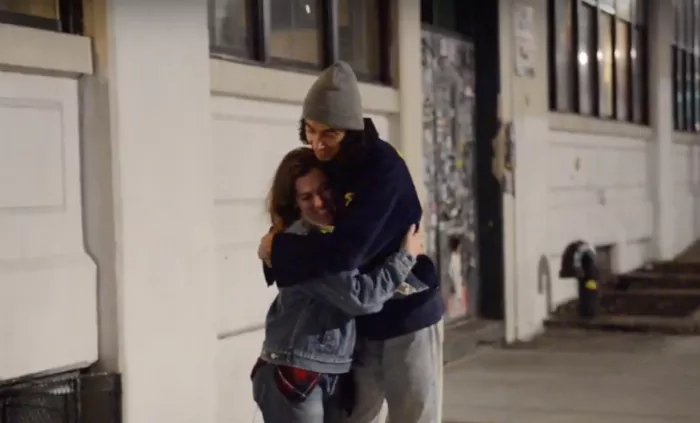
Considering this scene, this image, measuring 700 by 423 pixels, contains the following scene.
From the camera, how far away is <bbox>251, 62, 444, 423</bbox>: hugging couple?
3.51 m

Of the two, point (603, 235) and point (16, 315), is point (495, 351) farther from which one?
point (16, 315)

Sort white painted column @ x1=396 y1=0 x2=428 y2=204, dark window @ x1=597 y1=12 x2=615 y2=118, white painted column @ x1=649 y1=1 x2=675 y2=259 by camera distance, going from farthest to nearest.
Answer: white painted column @ x1=649 y1=1 x2=675 y2=259, dark window @ x1=597 y1=12 x2=615 y2=118, white painted column @ x1=396 y1=0 x2=428 y2=204

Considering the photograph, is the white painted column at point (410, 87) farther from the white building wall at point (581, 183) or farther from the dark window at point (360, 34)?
the white building wall at point (581, 183)

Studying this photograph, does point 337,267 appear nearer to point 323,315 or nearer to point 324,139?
point 323,315

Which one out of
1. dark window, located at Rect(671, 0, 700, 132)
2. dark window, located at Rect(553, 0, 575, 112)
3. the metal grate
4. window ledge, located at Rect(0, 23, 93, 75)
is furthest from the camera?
dark window, located at Rect(671, 0, 700, 132)

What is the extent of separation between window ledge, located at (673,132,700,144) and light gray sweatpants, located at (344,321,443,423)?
38.1 feet

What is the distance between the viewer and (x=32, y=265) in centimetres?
448

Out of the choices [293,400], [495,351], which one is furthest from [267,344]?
[495,351]

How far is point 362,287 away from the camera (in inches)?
139

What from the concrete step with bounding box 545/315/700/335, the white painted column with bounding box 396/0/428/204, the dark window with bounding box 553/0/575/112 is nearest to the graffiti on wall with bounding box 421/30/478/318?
the white painted column with bounding box 396/0/428/204

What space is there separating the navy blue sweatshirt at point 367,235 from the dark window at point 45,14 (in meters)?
1.74

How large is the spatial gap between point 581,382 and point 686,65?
360 inches

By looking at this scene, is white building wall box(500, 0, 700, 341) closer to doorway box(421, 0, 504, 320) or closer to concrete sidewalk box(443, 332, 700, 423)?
doorway box(421, 0, 504, 320)

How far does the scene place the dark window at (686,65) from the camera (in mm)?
15109
